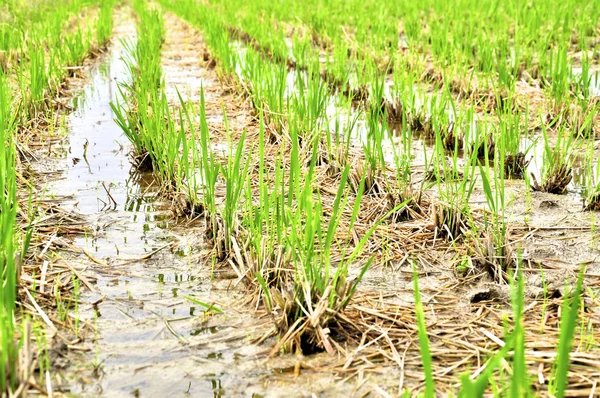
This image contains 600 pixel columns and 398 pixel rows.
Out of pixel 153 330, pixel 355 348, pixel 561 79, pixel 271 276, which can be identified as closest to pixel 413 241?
pixel 271 276

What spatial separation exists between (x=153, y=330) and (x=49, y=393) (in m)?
0.37

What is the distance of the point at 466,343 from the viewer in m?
1.54

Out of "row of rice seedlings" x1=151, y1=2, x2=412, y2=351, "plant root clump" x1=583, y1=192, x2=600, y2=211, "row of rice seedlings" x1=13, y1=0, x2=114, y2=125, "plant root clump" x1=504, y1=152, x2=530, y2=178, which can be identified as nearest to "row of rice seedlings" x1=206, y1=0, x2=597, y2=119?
"plant root clump" x1=504, y1=152, x2=530, y2=178

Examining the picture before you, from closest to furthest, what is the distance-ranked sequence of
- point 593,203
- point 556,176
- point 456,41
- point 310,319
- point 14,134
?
point 310,319, point 593,203, point 556,176, point 14,134, point 456,41

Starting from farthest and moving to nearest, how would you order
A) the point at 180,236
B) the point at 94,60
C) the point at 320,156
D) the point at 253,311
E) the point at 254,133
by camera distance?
the point at 94,60 < the point at 254,133 < the point at 320,156 < the point at 180,236 < the point at 253,311

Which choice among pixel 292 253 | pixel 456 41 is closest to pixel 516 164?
pixel 292 253

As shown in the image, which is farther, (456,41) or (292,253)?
(456,41)

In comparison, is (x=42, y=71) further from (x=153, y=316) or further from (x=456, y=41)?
(x=456, y=41)

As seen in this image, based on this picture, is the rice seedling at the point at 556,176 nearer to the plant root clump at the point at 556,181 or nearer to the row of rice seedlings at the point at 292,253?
the plant root clump at the point at 556,181

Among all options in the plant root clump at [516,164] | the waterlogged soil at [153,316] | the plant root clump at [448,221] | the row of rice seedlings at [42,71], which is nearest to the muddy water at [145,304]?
the waterlogged soil at [153,316]

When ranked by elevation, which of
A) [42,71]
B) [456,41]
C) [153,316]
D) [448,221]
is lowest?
[153,316]

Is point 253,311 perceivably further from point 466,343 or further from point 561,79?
point 561,79

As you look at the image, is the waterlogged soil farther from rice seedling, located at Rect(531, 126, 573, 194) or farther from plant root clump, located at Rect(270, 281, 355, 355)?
rice seedling, located at Rect(531, 126, 573, 194)

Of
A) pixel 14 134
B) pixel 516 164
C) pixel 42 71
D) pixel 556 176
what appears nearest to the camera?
pixel 556 176
